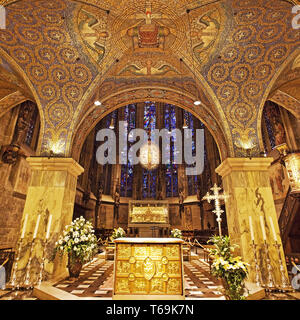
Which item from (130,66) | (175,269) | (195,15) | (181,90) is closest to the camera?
(175,269)

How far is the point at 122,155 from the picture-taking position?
19.7 m

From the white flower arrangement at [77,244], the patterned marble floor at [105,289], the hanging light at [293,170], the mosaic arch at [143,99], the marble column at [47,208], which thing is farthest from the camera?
the hanging light at [293,170]

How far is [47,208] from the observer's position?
6.27 m

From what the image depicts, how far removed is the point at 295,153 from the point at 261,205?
4.57 meters

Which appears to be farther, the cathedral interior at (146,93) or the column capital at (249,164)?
the column capital at (249,164)

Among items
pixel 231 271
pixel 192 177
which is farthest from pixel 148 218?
pixel 231 271

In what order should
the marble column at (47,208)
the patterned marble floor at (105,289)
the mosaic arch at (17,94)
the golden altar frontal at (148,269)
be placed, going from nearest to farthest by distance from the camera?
Answer: the golden altar frontal at (148,269) → the patterned marble floor at (105,289) → the marble column at (47,208) → the mosaic arch at (17,94)

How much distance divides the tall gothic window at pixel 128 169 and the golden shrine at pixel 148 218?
10.0 ft

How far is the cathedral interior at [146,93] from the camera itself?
5.55m

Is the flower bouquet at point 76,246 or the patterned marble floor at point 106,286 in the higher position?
the flower bouquet at point 76,246

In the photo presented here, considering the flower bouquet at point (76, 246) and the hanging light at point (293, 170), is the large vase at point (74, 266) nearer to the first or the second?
the flower bouquet at point (76, 246)

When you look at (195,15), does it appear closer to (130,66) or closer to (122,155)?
(130,66)

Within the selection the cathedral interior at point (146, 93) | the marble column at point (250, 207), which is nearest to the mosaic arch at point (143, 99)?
the cathedral interior at point (146, 93)
